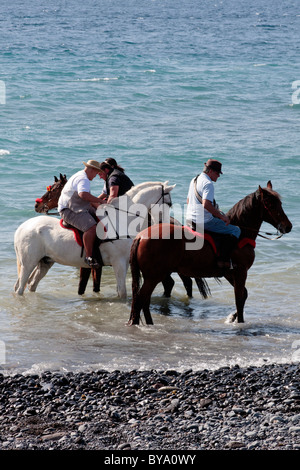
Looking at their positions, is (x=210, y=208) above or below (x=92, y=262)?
above

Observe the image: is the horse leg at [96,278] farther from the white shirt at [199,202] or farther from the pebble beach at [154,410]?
the pebble beach at [154,410]

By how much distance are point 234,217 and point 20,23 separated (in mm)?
61480

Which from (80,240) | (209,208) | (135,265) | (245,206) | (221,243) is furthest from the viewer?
(80,240)

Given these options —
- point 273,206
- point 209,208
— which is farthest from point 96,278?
point 273,206

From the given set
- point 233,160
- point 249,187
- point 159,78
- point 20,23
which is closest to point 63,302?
point 249,187

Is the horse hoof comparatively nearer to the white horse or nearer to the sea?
the sea

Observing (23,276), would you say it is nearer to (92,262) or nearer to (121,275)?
(92,262)

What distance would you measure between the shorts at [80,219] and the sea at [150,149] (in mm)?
1380

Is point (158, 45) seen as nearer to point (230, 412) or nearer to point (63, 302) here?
point (63, 302)

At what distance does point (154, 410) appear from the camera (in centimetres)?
680

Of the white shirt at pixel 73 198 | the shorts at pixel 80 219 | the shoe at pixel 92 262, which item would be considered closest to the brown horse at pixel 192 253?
the shoe at pixel 92 262

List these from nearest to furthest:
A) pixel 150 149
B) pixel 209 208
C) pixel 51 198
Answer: pixel 209 208 → pixel 51 198 → pixel 150 149

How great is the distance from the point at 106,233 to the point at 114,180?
0.95 metres

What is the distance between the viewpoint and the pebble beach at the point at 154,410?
6.07m
